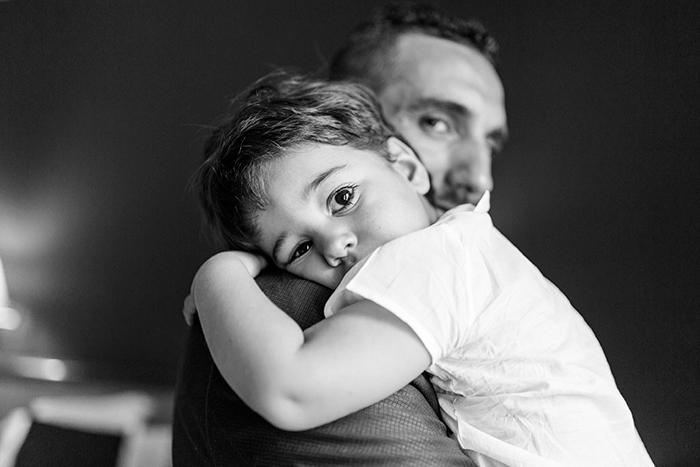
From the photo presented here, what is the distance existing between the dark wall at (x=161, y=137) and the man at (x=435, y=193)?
24 centimetres

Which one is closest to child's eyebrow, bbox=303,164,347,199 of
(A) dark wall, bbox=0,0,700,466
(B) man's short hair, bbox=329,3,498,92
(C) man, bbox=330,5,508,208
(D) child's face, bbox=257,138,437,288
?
(D) child's face, bbox=257,138,437,288

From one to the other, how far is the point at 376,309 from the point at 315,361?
103 millimetres

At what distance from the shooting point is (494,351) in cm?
88

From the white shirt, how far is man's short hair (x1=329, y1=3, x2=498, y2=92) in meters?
1.04

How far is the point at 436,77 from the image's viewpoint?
180 centimetres

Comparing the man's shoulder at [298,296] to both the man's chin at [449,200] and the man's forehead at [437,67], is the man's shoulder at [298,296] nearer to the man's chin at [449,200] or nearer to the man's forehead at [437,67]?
the man's chin at [449,200]

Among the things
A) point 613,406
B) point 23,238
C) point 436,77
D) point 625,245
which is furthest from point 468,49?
point 23,238

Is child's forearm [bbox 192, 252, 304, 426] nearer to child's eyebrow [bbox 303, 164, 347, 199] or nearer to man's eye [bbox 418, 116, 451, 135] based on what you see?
child's eyebrow [bbox 303, 164, 347, 199]

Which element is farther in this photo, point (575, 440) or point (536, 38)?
point (536, 38)

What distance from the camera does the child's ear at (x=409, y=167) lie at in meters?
1.25

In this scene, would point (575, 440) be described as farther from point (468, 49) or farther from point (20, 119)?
point (20, 119)

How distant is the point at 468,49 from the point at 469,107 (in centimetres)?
28

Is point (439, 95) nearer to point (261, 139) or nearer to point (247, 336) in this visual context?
point (261, 139)

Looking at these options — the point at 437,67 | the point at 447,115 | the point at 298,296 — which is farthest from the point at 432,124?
the point at 298,296
